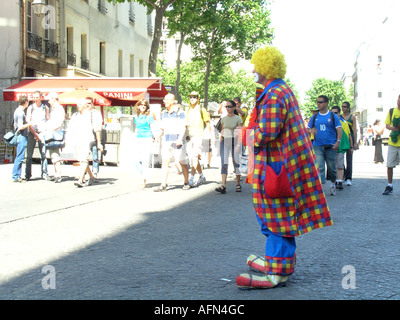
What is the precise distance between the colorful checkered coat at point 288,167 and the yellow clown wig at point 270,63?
0.14m

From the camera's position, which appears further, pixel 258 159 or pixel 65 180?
pixel 65 180

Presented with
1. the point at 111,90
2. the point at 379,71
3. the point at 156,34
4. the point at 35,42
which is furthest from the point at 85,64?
the point at 379,71

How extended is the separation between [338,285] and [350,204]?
5.14 meters

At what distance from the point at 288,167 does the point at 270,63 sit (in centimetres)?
80

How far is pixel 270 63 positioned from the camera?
170 inches

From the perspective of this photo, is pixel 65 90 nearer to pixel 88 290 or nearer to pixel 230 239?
pixel 230 239

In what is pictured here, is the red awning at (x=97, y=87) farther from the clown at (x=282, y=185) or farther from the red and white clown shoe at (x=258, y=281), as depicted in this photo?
the red and white clown shoe at (x=258, y=281)

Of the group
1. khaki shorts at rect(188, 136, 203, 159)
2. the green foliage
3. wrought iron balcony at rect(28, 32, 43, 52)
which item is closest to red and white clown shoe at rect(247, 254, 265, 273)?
khaki shorts at rect(188, 136, 203, 159)

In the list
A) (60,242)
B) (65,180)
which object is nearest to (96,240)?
(60,242)

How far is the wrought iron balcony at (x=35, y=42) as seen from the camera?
2472cm

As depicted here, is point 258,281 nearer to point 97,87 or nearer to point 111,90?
point 111,90

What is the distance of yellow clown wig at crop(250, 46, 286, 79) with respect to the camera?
4320 millimetres

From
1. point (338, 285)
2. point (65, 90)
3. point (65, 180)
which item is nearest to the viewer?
point (338, 285)

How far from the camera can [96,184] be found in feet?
41.3
